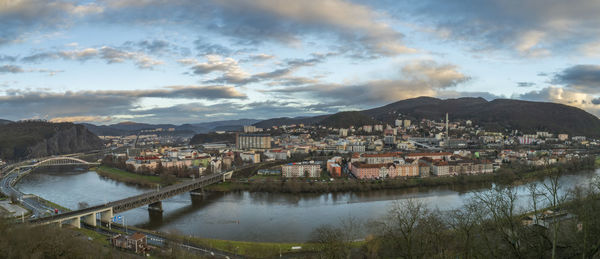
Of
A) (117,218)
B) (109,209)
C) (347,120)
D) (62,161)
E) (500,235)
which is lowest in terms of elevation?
(117,218)

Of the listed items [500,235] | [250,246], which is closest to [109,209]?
[250,246]

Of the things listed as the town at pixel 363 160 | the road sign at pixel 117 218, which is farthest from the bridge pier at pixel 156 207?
the town at pixel 363 160

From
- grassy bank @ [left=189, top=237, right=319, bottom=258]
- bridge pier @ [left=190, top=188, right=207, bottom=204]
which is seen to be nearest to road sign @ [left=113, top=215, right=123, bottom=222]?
bridge pier @ [left=190, top=188, right=207, bottom=204]

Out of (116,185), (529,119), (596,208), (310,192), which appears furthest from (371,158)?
(529,119)

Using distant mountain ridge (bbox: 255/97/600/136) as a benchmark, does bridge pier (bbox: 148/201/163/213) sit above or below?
below

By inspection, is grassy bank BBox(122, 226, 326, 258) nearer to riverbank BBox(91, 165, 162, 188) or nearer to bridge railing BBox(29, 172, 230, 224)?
bridge railing BBox(29, 172, 230, 224)

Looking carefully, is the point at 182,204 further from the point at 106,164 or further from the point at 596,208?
the point at 106,164

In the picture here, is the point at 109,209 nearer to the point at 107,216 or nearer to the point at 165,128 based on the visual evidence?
the point at 107,216

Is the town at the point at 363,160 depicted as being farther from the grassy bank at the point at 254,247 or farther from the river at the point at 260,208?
the grassy bank at the point at 254,247
